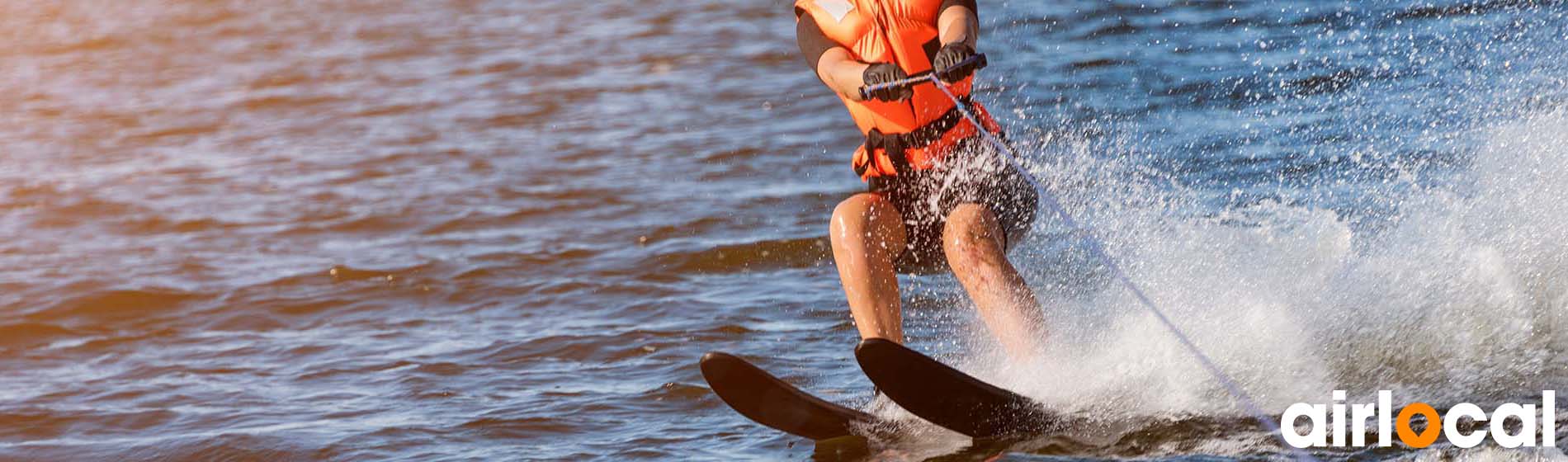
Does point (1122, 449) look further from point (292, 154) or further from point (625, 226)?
point (292, 154)

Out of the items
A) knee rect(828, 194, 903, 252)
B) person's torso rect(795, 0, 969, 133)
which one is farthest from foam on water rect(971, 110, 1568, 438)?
person's torso rect(795, 0, 969, 133)

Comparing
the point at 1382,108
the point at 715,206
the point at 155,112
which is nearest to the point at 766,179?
the point at 715,206

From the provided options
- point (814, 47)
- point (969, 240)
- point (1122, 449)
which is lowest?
point (1122, 449)

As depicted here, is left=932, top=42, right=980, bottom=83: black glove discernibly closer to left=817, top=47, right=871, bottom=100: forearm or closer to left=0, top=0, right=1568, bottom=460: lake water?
left=817, top=47, right=871, bottom=100: forearm

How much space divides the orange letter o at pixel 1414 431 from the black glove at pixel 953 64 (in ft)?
4.44

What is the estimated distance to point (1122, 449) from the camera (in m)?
4.45

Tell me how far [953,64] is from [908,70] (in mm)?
344

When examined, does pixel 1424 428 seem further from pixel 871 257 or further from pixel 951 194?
pixel 871 257

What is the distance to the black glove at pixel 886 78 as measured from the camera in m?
4.48

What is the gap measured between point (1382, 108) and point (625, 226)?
3631mm

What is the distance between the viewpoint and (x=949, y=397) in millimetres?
4496

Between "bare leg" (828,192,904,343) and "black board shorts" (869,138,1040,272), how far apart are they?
5 centimetres

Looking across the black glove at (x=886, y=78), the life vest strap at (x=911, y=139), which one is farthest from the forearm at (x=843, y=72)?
the life vest strap at (x=911, y=139)

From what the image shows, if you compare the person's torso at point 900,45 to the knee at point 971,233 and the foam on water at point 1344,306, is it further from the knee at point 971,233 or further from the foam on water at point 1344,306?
the foam on water at point 1344,306
